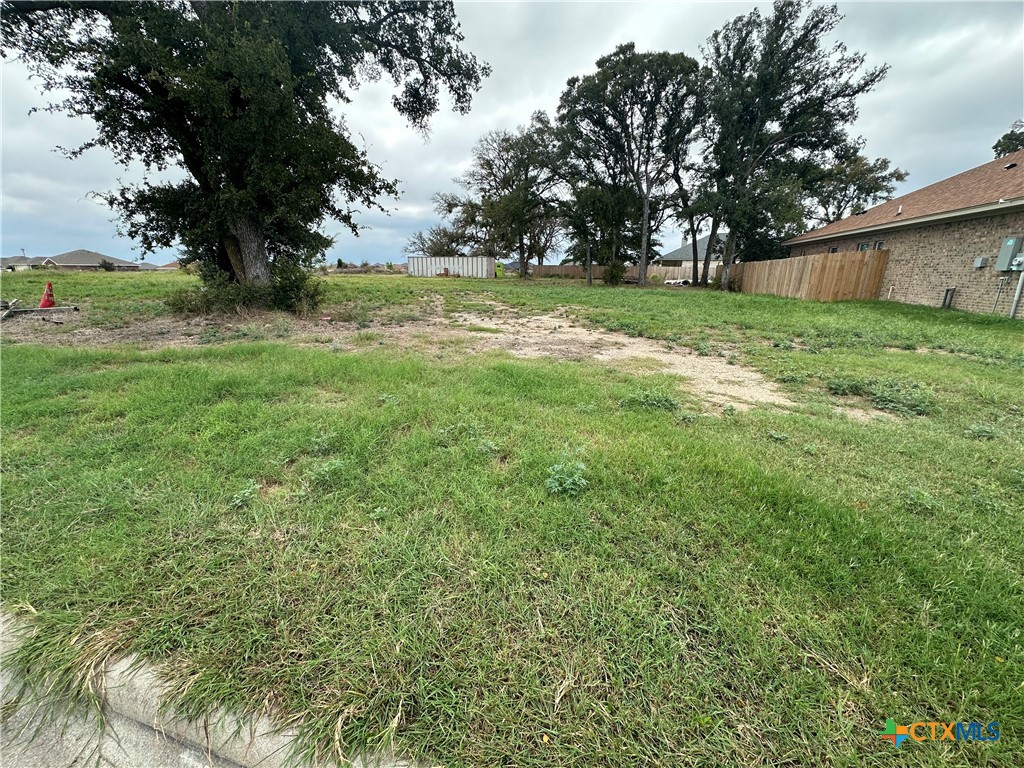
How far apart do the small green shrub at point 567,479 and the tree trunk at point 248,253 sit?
28.8 ft

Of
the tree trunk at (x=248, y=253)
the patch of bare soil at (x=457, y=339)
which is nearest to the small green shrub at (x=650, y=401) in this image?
the patch of bare soil at (x=457, y=339)

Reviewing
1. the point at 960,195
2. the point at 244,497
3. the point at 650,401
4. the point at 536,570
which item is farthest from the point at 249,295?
the point at 960,195

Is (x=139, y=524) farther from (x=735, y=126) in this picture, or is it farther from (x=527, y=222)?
(x=527, y=222)

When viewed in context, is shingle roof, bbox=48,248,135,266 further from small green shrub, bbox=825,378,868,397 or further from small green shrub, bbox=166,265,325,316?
small green shrub, bbox=825,378,868,397

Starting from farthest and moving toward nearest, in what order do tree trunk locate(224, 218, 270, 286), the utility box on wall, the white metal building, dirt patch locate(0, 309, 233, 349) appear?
1. the white metal building
2. the utility box on wall
3. tree trunk locate(224, 218, 270, 286)
4. dirt patch locate(0, 309, 233, 349)

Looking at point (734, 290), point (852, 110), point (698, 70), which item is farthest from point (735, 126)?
point (734, 290)

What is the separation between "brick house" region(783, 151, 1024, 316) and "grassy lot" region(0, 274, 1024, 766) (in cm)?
1173

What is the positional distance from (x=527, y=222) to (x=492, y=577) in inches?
1216

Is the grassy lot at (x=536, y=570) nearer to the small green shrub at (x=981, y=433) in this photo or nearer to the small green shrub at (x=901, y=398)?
Answer: the small green shrub at (x=981, y=433)

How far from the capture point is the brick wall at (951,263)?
1015 cm

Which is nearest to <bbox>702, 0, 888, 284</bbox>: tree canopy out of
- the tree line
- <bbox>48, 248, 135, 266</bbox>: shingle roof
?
the tree line

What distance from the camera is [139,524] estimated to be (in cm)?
179

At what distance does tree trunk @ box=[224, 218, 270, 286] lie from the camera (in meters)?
8.26

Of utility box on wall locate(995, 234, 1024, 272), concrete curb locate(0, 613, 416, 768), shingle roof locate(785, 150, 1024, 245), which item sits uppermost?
shingle roof locate(785, 150, 1024, 245)
